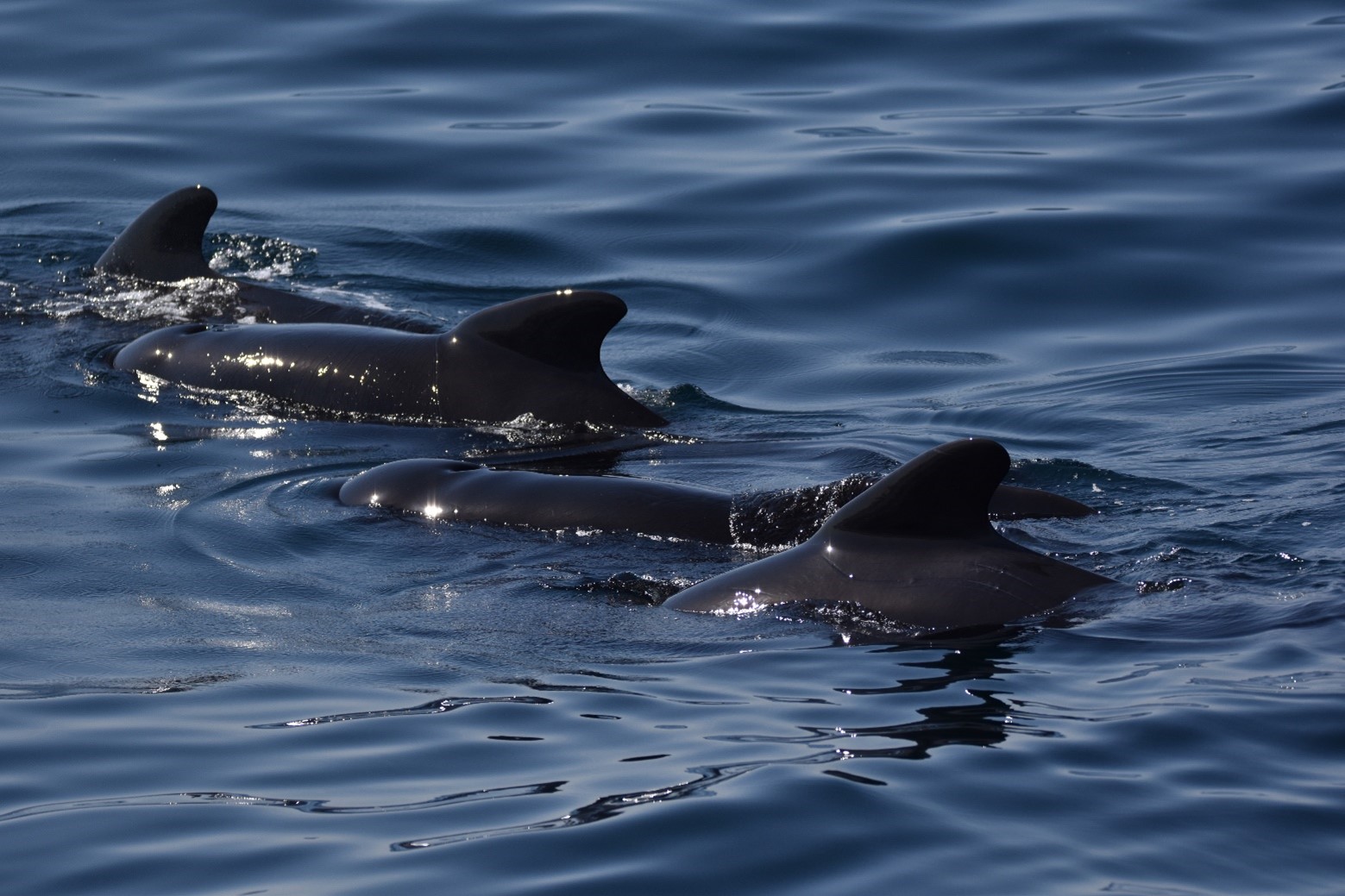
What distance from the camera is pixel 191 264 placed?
→ 15.8m

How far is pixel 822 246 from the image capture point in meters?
17.0

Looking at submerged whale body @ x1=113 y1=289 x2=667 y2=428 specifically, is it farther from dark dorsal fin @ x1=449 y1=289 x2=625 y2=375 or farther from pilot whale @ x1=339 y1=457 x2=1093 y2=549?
pilot whale @ x1=339 y1=457 x2=1093 y2=549

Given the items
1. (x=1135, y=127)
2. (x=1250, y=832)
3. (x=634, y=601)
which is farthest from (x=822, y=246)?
(x=1250, y=832)

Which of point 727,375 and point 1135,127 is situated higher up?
point 1135,127

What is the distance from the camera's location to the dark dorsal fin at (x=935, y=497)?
792cm

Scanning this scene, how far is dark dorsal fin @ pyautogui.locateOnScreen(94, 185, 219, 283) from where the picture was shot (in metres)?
15.5

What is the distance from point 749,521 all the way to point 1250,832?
452cm

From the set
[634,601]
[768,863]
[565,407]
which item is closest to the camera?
[768,863]

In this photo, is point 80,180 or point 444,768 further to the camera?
point 80,180

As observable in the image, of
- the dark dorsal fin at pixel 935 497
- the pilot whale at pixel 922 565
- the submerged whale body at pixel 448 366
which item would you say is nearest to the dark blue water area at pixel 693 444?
the pilot whale at pixel 922 565

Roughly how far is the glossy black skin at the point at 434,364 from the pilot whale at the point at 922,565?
3.64 metres

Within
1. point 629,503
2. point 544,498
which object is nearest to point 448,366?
point 544,498

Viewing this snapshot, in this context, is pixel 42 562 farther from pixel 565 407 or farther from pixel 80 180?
pixel 80 180

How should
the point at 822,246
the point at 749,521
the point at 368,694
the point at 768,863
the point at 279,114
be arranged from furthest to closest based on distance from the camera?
the point at 279,114, the point at 822,246, the point at 749,521, the point at 368,694, the point at 768,863
